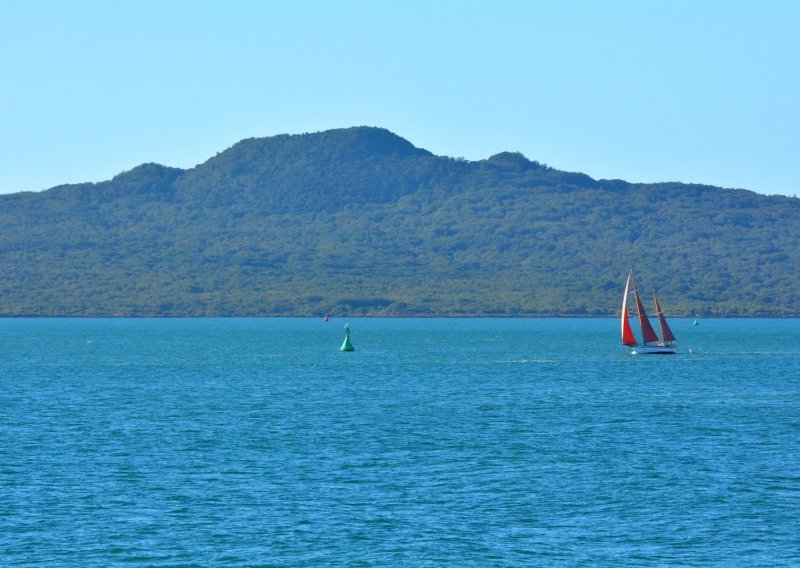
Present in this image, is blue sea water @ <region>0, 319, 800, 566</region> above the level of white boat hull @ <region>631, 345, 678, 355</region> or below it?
below

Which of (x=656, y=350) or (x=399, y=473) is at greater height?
(x=656, y=350)

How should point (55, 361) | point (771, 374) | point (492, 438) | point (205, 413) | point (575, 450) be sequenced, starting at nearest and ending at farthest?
point (575, 450)
point (492, 438)
point (205, 413)
point (771, 374)
point (55, 361)

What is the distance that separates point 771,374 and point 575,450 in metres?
61.0

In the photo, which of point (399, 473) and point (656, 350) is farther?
point (656, 350)

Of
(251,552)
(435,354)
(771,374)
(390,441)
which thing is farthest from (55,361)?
(251,552)

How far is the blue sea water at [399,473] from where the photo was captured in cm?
3944

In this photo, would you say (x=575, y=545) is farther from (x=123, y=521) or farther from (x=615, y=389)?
(x=615, y=389)

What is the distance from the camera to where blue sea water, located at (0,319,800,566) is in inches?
1553

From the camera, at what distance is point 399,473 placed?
52.0m

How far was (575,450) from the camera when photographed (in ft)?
194

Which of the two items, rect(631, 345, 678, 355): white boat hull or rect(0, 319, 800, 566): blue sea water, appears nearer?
rect(0, 319, 800, 566): blue sea water

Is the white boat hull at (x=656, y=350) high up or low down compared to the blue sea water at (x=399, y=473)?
up

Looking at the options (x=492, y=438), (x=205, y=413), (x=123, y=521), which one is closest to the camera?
(x=123, y=521)

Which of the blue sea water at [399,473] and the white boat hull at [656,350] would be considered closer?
the blue sea water at [399,473]
